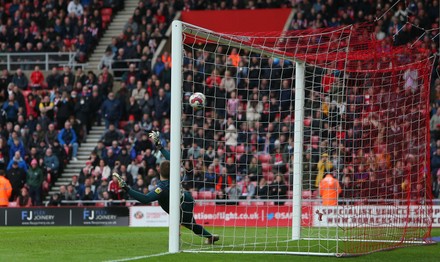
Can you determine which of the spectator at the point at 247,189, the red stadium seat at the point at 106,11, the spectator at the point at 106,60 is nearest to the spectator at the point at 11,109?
the spectator at the point at 106,60

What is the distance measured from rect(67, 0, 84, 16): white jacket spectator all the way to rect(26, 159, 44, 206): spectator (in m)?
10.3

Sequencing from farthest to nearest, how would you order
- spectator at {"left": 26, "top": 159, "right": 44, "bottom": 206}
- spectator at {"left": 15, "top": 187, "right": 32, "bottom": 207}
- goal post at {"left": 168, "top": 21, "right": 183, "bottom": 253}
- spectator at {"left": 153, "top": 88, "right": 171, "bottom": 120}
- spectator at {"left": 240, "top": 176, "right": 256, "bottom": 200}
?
spectator at {"left": 153, "top": 88, "right": 171, "bottom": 120}, spectator at {"left": 26, "top": 159, "right": 44, "bottom": 206}, spectator at {"left": 15, "top": 187, "right": 32, "bottom": 207}, spectator at {"left": 240, "top": 176, "right": 256, "bottom": 200}, goal post at {"left": 168, "top": 21, "right": 183, "bottom": 253}

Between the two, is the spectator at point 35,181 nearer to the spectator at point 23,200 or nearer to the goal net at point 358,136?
the spectator at point 23,200

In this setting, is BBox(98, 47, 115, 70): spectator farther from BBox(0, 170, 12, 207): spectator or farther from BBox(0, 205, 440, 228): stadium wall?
BBox(0, 205, 440, 228): stadium wall

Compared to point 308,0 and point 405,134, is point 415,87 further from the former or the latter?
point 308,0

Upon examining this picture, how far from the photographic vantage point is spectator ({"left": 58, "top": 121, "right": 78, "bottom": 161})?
1323 inches

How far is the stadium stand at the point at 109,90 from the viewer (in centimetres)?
3005

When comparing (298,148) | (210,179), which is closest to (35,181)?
(210,179)

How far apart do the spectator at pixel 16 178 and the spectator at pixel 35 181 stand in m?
0.35

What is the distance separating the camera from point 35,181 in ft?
103

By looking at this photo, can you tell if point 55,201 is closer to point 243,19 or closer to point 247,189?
point 247,189

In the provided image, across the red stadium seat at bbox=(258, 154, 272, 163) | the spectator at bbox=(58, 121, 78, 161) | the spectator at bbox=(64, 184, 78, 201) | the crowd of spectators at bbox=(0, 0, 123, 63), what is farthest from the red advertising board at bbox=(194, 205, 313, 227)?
the crowd of spectators at bbox=(0, 0, 123, 63)

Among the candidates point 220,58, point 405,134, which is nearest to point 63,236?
point 405,134

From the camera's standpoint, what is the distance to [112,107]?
33.6 meters
